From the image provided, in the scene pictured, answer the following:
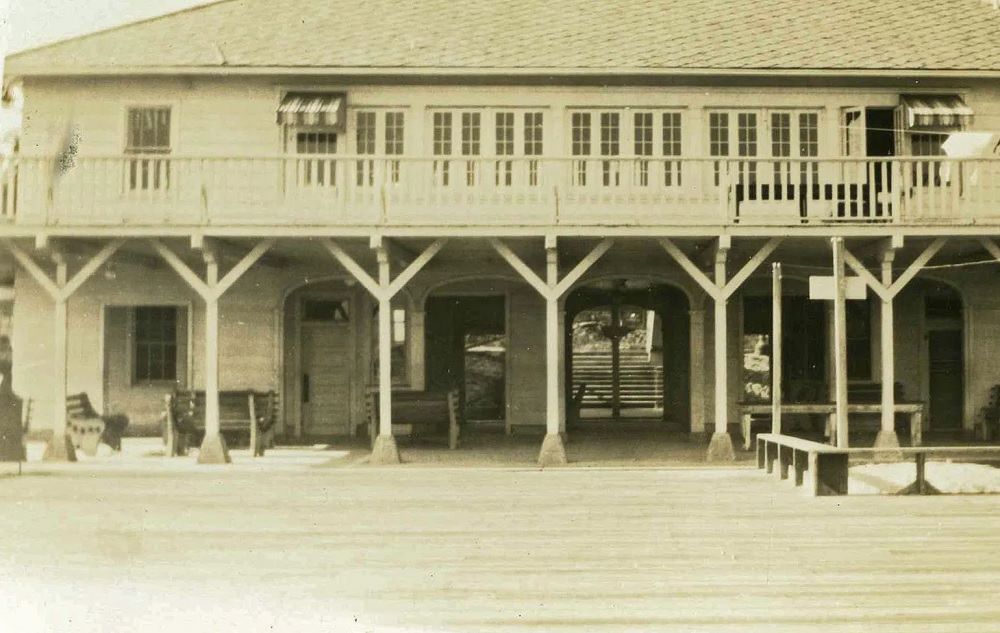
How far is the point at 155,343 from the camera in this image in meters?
16.8

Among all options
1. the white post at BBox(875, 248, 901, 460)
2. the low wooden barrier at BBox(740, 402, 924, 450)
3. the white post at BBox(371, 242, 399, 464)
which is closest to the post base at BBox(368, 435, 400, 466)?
the white post at BBox(371, 242, 399, 464)

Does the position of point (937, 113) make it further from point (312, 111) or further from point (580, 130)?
point (312, 111)

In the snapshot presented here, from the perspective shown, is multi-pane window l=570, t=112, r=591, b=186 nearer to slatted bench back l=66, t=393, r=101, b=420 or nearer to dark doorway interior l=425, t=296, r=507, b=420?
dark doorway interior l=425, t=296, r=507, b=420

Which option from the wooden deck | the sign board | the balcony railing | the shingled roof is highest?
the shingled roof

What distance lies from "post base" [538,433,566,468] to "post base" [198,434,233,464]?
4.33m

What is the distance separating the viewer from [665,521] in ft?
26.9

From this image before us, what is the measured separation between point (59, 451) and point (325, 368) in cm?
496

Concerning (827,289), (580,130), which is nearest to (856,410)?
(827,289)

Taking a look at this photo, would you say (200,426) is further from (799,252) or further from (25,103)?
(799,252)

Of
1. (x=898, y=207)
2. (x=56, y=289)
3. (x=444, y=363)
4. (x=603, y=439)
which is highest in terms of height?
(x=898, y=207)

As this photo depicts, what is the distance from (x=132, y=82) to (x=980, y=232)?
13.4 metres

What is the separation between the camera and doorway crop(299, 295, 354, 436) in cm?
1686

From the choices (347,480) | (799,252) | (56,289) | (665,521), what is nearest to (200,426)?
(56,289)

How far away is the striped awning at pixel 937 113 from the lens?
15.4 metres
